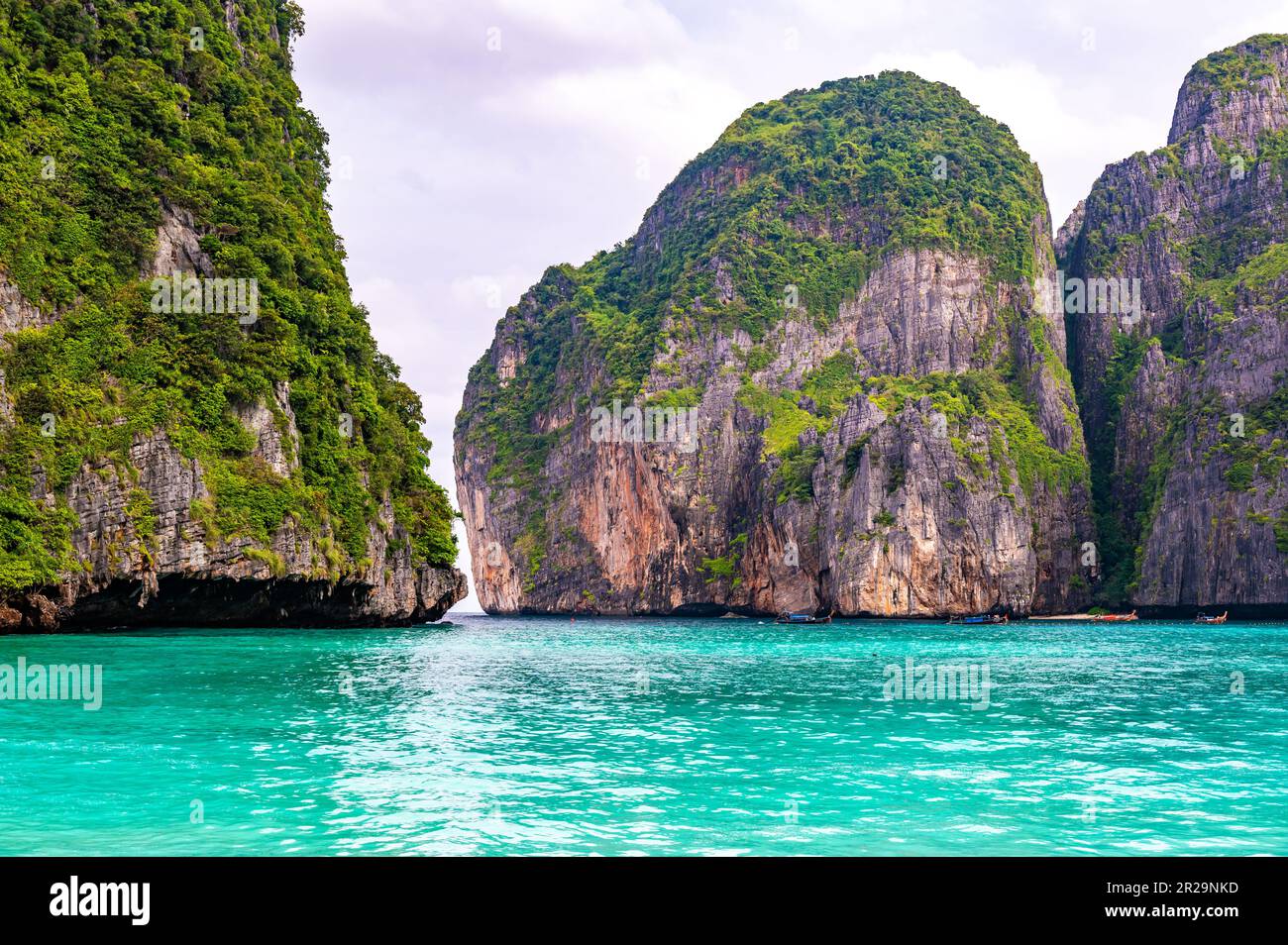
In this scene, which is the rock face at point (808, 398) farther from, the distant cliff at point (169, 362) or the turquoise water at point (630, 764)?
the turquoise water at point (630, 764)

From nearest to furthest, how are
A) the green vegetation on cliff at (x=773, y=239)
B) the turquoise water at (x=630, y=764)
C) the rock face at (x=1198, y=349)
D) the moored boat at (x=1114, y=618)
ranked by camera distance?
the turquoise water at (x=630, y=764) → the moored boat at (x=1114, y=618) → the rock face at (x=1198, y=349) → the green vegetation on cliff at (x=773, y=239)

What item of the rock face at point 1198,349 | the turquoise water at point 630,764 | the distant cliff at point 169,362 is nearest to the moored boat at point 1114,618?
the rock face at point 1198,349

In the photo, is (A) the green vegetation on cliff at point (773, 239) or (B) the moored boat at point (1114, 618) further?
(A) the green vegetation on cliff at point (773, 239)

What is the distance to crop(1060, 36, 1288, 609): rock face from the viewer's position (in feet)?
281

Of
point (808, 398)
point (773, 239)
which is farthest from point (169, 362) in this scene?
point (773, 239)

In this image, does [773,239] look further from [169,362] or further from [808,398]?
[169,362]

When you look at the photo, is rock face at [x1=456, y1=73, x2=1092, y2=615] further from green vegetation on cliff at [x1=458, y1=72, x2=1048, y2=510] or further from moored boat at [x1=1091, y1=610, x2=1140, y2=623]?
moored boat at [x1=1091, y1=610, x2=1140, y2=623]

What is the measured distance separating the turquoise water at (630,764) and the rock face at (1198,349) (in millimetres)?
61655

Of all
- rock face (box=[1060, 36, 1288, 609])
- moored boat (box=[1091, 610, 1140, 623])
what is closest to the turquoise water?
moored boat (box=[1091, 610, 1140, 623])

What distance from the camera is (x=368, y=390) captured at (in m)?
62.6

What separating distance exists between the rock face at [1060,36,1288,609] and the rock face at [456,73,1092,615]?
19.4 ft

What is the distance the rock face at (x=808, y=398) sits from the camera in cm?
9575

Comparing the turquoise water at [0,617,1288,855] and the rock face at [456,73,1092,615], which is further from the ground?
the rock face at [456,73,1092,615]

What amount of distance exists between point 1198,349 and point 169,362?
104 m
